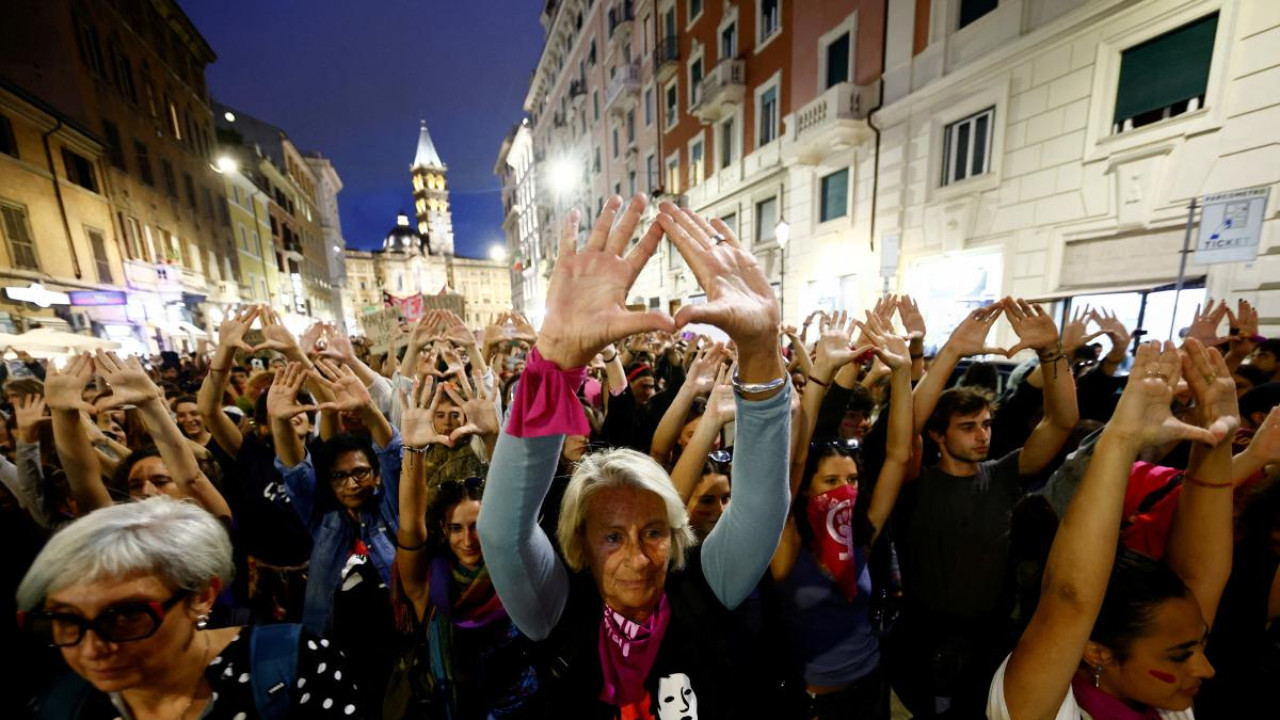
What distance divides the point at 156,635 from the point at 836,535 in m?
2.31

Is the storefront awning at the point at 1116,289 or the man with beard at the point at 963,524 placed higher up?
the storefront awning at the point at 1116,289

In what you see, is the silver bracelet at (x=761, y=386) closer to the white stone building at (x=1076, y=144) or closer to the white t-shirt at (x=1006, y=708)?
the white t-shirt at (x=1006, y=708)

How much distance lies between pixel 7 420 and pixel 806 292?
13.7 m

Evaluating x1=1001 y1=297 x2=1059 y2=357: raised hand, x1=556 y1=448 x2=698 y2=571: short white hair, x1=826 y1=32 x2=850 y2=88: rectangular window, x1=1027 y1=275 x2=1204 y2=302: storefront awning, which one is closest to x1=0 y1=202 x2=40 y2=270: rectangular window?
x1=556 y1=448 x2=698 y2=571: short white hair

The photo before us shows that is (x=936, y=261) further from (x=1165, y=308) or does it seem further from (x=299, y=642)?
(x=299, y=642)

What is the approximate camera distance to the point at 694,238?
1.13 m

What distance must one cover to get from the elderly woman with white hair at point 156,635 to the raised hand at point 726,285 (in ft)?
5.37

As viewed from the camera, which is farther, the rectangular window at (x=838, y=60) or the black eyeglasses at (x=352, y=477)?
the rectangular window at (x=838, y=60)

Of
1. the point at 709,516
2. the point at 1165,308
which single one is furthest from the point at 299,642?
the point at 1165,308

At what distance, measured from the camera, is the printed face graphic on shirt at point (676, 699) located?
136 cm

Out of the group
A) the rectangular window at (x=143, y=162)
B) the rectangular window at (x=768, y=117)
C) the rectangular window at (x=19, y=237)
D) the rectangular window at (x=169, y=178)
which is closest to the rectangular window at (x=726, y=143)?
the rectangular window at (x=768, y=117)

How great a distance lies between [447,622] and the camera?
190 centimetres

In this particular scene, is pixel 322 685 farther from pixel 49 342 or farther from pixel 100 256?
pixel 100 256

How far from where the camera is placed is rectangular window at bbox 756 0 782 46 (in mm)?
12945
